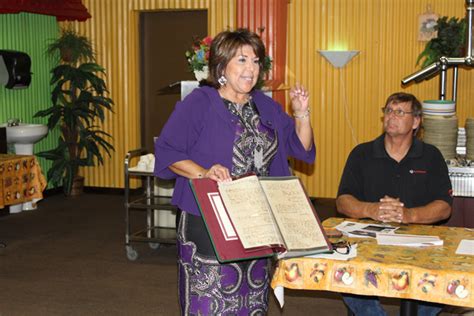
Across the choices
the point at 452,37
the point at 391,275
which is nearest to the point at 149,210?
the point at 452,37

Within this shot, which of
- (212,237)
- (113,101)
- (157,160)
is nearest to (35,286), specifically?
(157,160)

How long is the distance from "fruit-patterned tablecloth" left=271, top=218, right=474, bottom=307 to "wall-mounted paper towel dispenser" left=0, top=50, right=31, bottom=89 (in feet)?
19.6

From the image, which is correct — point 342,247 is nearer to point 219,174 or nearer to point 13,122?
point 219,174

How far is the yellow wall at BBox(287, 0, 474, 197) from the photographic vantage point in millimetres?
7914

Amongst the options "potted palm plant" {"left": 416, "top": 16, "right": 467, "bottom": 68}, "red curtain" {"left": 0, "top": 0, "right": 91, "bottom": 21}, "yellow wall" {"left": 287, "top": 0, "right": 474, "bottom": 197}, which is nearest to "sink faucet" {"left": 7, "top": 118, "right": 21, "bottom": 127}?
"red curtain" {"left": 0, "top": 0, "right": 91, "bottom": 21}

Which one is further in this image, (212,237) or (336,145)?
(336,145)

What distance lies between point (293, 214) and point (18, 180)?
14.5ft

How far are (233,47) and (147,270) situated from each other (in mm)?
3209

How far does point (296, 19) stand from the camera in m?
8.28

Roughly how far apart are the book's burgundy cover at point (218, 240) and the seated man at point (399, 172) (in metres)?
1.16

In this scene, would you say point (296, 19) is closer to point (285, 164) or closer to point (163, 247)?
point (163, 247)

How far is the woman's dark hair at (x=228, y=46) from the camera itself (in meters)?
2.61

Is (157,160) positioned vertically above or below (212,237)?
above

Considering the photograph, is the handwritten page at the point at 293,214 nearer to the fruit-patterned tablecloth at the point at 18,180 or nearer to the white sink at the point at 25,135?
the fruit-patterned tablecloth at the point at 18,180
